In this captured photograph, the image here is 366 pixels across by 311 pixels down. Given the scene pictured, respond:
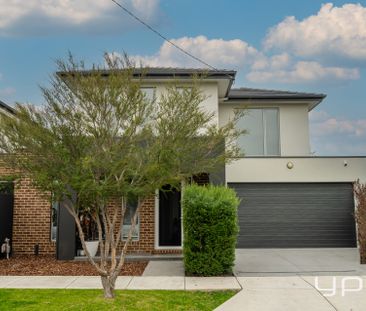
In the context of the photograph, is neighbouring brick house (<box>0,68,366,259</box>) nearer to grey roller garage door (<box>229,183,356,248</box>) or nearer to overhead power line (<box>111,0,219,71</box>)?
grey roller garage door (<box>229,183,356,248</box>)

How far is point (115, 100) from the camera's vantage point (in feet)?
23.6

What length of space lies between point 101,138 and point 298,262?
744 cm

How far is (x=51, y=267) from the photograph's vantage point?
37.2 feet

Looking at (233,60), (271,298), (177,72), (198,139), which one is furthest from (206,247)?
(233,60)

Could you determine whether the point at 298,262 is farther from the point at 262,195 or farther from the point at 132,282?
the point at 132,282

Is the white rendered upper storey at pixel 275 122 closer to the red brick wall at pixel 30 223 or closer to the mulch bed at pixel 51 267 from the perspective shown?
the mulch bed at pixel 51 267

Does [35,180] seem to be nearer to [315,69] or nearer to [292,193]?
[292,193]

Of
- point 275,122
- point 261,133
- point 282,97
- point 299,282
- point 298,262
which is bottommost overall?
point 298,262

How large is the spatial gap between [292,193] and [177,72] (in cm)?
631

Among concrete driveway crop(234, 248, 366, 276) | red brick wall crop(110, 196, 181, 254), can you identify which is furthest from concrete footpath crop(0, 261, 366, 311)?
red brick wall crop(110, 196, 181, 254)

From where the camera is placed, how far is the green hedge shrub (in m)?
9.88

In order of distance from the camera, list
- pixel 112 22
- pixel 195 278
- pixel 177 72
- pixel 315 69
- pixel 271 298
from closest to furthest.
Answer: pixel 271 298 → pixel 195 278 → pixel 112 22 → pixel 177 72 → pixel 315 69

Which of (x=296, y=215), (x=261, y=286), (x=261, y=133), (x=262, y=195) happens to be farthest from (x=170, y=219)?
(x=261, y=133)

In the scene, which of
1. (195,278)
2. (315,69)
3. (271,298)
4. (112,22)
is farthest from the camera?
(315,69)
